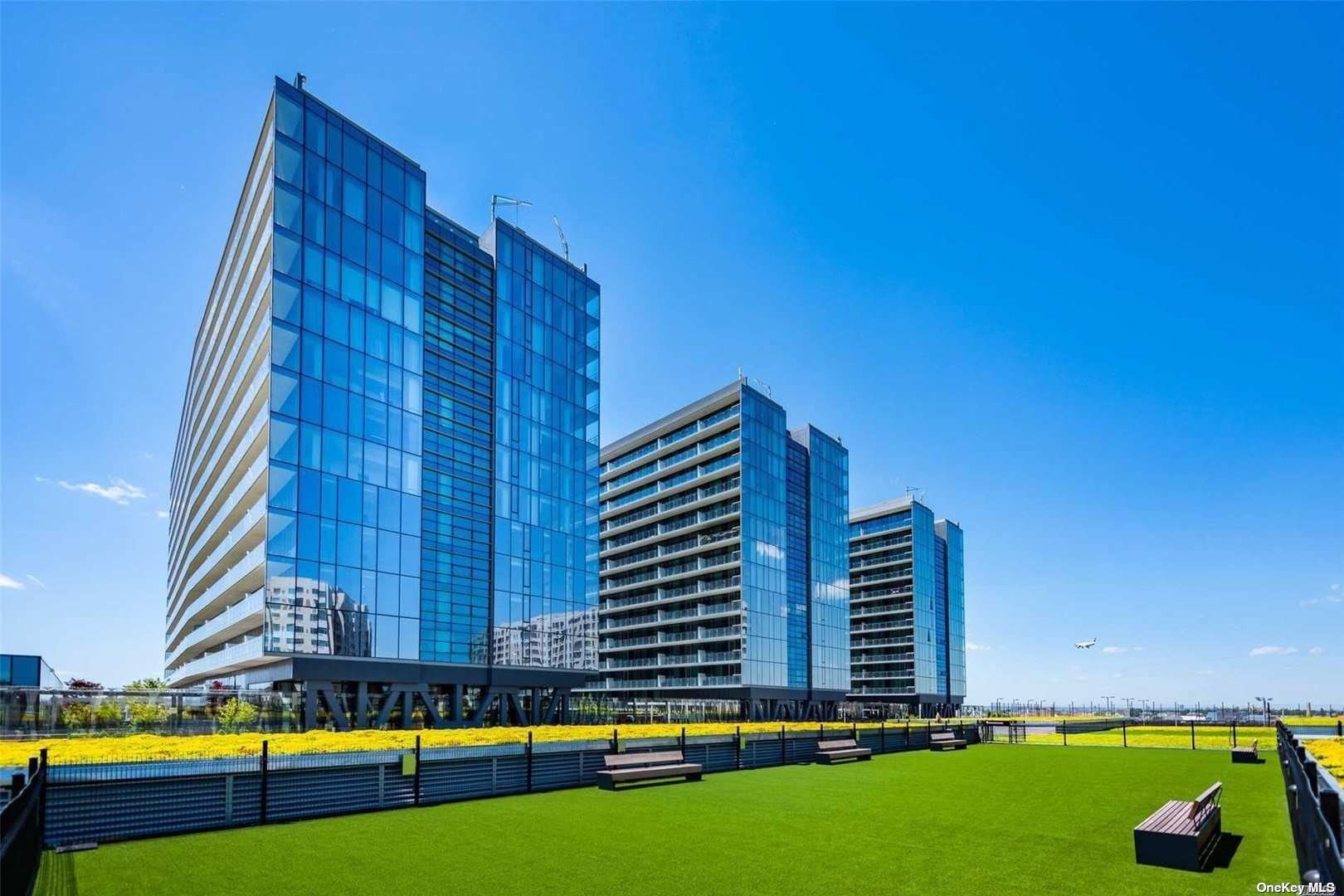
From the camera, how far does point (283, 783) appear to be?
56.4ft

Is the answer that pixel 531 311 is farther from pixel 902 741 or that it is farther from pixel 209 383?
pixel 902 741

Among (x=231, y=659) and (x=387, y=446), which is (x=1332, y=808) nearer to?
(x=387, y=446)

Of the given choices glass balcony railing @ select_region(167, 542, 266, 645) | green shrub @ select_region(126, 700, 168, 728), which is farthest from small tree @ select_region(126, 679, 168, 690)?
green shrub @ select_region(126, 700, 168, 728)

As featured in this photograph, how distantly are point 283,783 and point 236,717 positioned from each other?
62.2 feet

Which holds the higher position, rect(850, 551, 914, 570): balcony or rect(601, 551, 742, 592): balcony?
rect(850, 551, 914, 570): balcony

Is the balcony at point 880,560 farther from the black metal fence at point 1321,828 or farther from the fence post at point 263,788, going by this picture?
the black metal fence at point 1321,828

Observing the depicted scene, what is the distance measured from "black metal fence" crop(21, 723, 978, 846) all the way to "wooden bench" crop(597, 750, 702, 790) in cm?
48

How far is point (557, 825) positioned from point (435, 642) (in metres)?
35.1

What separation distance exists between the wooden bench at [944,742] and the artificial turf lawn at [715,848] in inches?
677

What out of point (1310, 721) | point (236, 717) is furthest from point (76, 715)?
point (1310, 721)

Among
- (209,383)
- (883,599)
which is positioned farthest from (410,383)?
(883,599)

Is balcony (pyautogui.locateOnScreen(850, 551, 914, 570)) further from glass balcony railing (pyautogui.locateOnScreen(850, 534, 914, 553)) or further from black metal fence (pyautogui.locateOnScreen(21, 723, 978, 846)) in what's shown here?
black metal fence (pyautogui.locateOnScreen(21, 723, 978, 846))

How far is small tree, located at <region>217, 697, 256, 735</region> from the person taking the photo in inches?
1271

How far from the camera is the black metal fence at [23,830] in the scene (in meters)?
9.25
